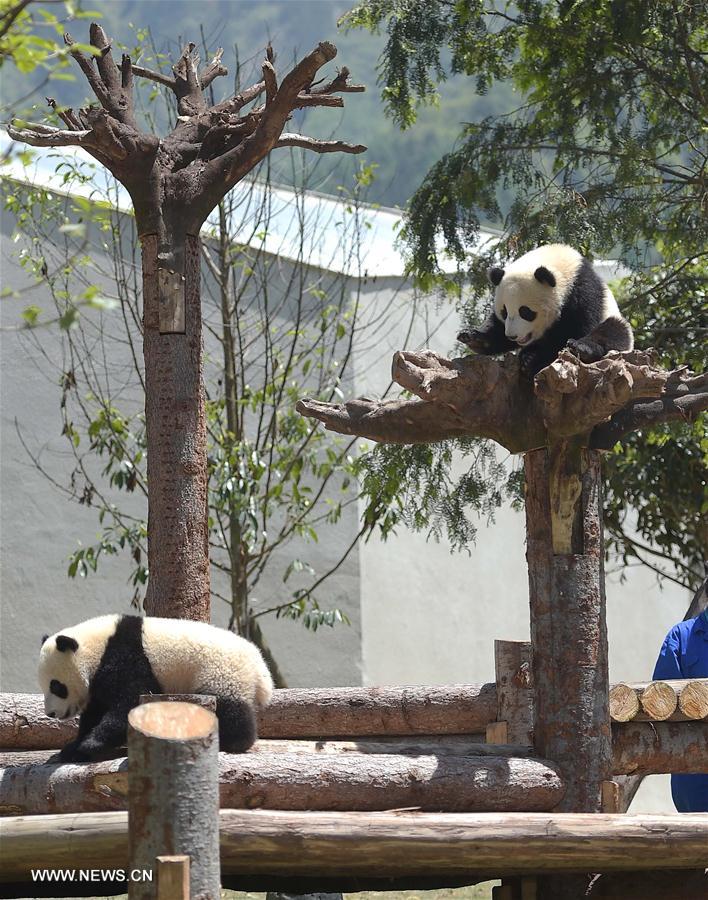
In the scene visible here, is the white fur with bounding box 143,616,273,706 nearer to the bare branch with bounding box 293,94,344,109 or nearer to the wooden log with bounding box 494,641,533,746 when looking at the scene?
the wooden log with bounding box 494,641,533,746

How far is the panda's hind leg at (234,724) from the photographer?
13.7ft

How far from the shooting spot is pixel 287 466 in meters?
8.83

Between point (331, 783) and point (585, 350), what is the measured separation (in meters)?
1.98

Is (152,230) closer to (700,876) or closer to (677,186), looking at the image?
(700,876)

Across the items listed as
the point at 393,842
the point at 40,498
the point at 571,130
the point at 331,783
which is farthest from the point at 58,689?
the point at 40,498

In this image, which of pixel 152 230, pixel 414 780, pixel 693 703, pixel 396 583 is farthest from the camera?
pixel 396 583

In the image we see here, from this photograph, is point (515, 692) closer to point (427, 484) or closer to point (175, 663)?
point (175, 663)

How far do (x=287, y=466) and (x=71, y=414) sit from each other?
7.06 ft

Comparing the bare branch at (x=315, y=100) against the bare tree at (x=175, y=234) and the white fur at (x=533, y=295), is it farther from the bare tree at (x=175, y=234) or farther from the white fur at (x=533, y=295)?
the white fur at (x=533, y=295)

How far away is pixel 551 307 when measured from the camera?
5.47 meters

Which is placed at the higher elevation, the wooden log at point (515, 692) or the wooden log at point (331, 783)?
the wooden log at point (515, 692)

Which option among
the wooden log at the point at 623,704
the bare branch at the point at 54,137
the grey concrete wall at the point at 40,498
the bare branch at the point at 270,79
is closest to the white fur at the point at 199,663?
the wooden log at the point at 623,704

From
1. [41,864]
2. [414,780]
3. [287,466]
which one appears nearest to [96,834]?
[41,864]

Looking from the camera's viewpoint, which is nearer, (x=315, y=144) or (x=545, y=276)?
(x=545, y=276)
